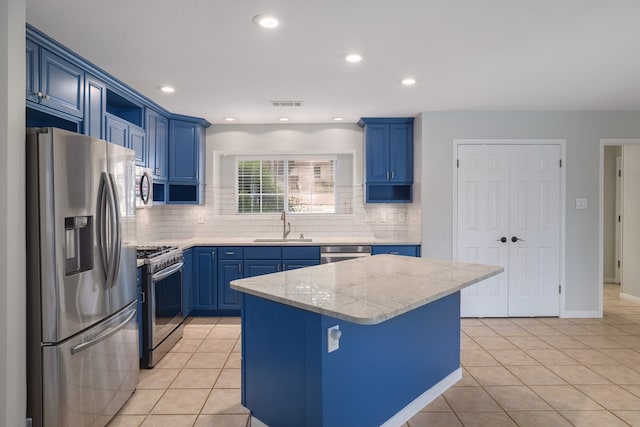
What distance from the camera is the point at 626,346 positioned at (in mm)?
3582

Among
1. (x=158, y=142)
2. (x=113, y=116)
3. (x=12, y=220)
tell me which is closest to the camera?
(x=12, y=220)

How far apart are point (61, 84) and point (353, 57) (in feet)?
6.63

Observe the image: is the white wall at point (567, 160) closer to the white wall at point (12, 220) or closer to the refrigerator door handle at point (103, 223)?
the refrigerator door handle at point (103, 223)

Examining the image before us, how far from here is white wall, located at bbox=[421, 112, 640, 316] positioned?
14.3 ft

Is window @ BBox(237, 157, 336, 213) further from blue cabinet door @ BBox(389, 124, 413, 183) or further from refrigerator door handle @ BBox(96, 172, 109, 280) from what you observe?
refrigerator door handle @ BBox(96, 172, 109, 280)

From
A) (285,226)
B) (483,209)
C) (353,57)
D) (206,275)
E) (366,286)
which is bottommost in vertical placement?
(206,275)

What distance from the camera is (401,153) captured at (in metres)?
4.77

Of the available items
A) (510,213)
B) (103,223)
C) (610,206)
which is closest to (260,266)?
(103,223)

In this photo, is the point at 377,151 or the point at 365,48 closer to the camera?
the point at 365,48

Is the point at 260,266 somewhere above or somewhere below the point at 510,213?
below

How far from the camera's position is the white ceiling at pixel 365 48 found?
2.12 m

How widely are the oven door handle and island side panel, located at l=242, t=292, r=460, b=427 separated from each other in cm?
132

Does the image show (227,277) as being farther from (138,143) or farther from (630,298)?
(630,298)

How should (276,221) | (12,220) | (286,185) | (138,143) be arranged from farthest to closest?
(286,185), (276,221), (138,143), (12,220)
